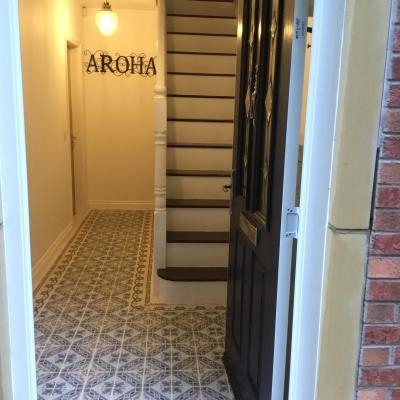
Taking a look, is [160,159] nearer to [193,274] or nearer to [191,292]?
[193,274]

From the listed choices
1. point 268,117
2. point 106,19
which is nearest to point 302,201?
point 268,117

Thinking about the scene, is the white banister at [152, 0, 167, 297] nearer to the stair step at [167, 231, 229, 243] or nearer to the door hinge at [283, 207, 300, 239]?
the stair step at [167, 231, 229, 243]

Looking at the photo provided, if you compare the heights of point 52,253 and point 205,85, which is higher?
point 205,85

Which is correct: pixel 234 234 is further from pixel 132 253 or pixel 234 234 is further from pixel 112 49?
pixel 112 49

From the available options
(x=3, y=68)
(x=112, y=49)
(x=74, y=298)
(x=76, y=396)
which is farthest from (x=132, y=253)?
(x=3, y=68)

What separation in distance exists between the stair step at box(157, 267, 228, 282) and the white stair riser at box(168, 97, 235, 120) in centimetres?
144

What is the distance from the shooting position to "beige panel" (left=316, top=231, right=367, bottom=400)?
1257 millimetres

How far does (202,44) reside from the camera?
439cm

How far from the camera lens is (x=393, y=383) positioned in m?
1.31

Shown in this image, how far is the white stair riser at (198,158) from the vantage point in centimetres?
386

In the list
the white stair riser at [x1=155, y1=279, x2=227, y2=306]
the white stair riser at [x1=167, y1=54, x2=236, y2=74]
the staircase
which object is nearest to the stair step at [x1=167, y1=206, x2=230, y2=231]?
the staircase

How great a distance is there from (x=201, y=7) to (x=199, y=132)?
151 cm

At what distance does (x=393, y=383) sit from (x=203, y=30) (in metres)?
3.88

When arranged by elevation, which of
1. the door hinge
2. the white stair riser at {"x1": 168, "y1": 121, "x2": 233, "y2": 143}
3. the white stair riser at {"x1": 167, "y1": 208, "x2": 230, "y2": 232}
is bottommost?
the white stair riser at {"x1": 167, "y1": 208, "x2": 230, "y2": 232}
